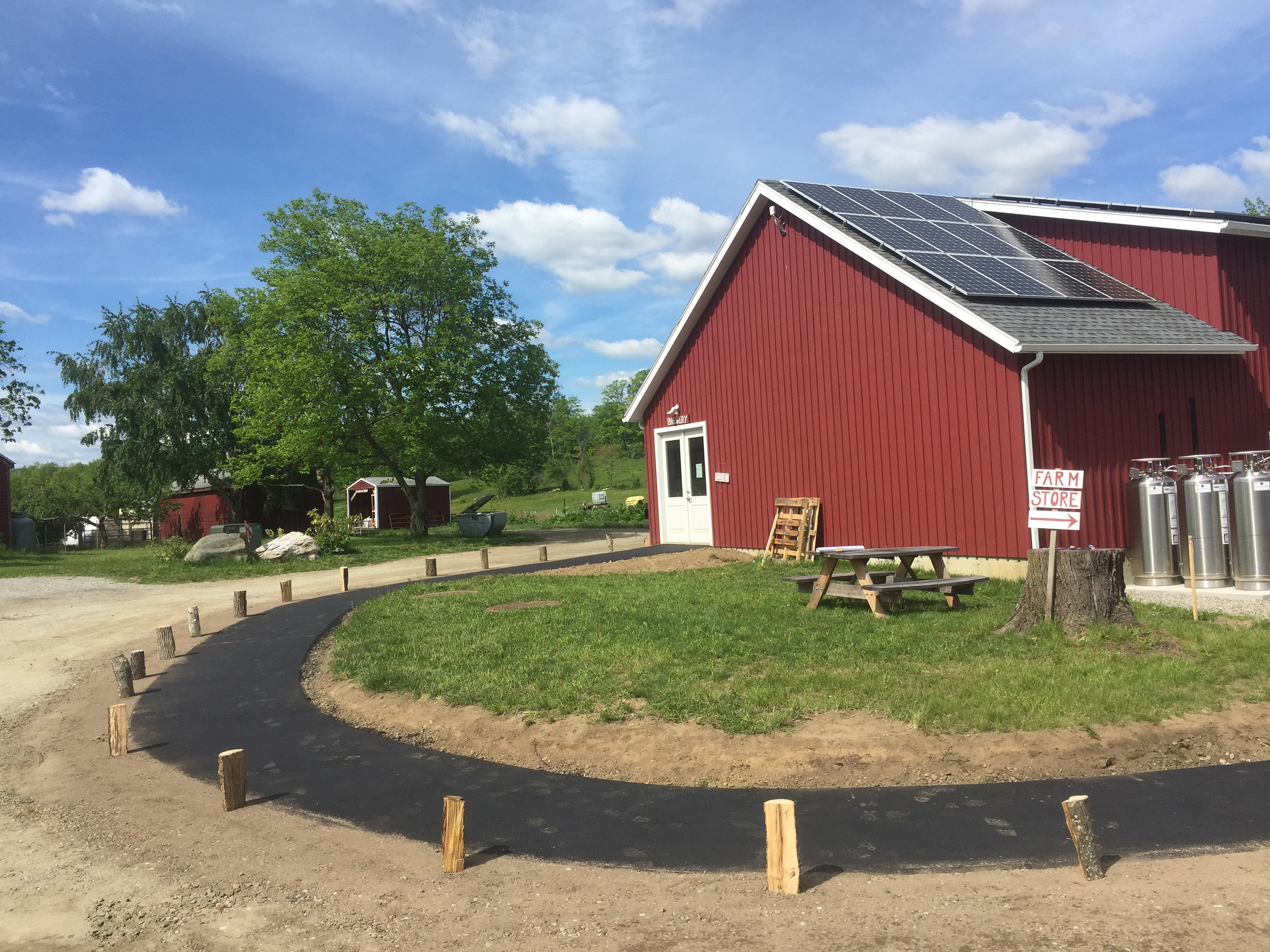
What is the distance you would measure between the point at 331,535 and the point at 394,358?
6253 mm

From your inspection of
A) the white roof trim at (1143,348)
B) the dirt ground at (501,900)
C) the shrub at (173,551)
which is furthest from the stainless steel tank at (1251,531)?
the shrub at (173,551)

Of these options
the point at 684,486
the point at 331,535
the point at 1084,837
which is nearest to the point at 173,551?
the point at 331,535

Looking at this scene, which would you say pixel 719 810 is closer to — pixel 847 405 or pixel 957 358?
pixel 957 358

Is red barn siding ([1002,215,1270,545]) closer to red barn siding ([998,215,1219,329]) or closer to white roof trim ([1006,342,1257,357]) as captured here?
red barn siding ([998,215,1219,329])

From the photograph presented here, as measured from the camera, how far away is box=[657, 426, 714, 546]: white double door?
18.9m

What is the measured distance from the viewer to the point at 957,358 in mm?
13023

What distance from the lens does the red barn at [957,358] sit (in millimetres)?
12375

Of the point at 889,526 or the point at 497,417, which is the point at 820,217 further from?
the point at 497,417

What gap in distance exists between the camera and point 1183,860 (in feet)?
14.5

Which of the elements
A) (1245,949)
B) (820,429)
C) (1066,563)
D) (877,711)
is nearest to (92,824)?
(877,711)

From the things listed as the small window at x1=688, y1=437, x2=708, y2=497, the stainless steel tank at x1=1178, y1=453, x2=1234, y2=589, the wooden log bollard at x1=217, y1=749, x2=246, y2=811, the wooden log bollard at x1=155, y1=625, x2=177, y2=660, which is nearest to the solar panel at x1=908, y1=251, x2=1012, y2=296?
the stainless steel tank at x1=1178, y1=453, x2=1234, y2=589

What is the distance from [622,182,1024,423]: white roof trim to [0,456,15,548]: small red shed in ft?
109

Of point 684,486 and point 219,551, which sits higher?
point 684,486

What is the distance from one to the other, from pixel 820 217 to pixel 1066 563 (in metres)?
8.58
